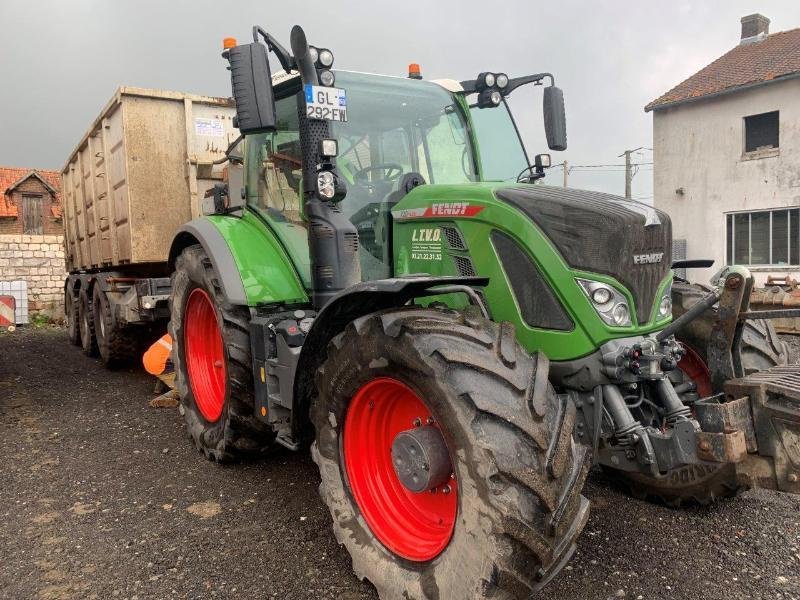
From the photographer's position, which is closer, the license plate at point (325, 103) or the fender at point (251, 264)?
the license plate at point (325, 103)

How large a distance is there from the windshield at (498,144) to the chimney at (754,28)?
62.1 feet

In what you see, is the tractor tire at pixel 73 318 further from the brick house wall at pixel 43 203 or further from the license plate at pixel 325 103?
the brick house wall at pixel 43 203

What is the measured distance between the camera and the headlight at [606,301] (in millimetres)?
2709

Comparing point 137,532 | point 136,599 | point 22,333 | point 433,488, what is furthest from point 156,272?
point 22,333

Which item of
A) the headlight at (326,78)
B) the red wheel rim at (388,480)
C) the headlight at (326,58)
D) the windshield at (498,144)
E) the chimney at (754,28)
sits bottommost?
Result: the red wheel rim at (388,480)

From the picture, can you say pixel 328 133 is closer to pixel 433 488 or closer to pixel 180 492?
pixel 433 488

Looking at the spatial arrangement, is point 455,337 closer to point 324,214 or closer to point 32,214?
point 324,214

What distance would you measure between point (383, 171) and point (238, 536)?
212 centimetres

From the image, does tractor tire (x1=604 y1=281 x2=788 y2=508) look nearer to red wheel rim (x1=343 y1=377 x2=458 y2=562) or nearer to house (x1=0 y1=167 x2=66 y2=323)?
red wheel rim (x1=343 y1=377 x2=458 y2=562)

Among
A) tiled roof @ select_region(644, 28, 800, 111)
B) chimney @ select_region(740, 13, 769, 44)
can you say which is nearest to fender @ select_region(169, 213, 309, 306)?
tiled roof @ select_region(644, 28, 800, 111)

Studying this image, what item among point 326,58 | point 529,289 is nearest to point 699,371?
point 529,289

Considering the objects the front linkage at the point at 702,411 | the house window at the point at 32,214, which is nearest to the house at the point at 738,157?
the front linkage at the point at 702,411

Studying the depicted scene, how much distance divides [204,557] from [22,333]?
11.8m

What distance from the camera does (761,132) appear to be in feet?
55.0
